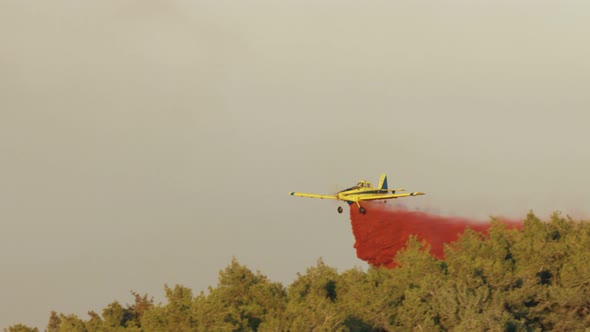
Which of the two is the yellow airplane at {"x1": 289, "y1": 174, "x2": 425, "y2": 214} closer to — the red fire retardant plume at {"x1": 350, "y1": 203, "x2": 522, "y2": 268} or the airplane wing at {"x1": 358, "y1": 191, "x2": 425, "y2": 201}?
the airplane wing at {"x1": 358, "y1": 191, "x2": 425, "y2": 201}

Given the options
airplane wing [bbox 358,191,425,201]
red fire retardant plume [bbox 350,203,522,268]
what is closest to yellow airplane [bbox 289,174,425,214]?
airplane wing [bbox 358,191,425,201]

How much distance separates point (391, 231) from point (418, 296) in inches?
1767

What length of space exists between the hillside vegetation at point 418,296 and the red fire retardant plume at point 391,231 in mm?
20481

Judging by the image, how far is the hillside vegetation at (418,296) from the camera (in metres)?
77.7

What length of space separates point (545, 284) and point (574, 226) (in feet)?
52.0

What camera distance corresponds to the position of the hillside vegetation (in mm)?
77688

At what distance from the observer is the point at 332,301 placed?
305 ft

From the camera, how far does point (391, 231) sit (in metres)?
128

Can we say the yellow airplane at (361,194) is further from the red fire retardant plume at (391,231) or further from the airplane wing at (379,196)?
the red fire retardant plume at (391,231)

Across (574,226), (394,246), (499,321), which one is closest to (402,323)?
(499,321)

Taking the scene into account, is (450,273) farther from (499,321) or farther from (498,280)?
(499,321)

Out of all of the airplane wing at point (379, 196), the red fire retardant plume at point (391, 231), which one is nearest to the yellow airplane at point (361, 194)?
the airplane wing at point (379, 196)

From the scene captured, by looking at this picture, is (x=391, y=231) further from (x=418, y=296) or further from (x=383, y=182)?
(x=418, y=296)

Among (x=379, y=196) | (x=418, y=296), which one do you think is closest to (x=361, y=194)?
(x=379, y=196)
